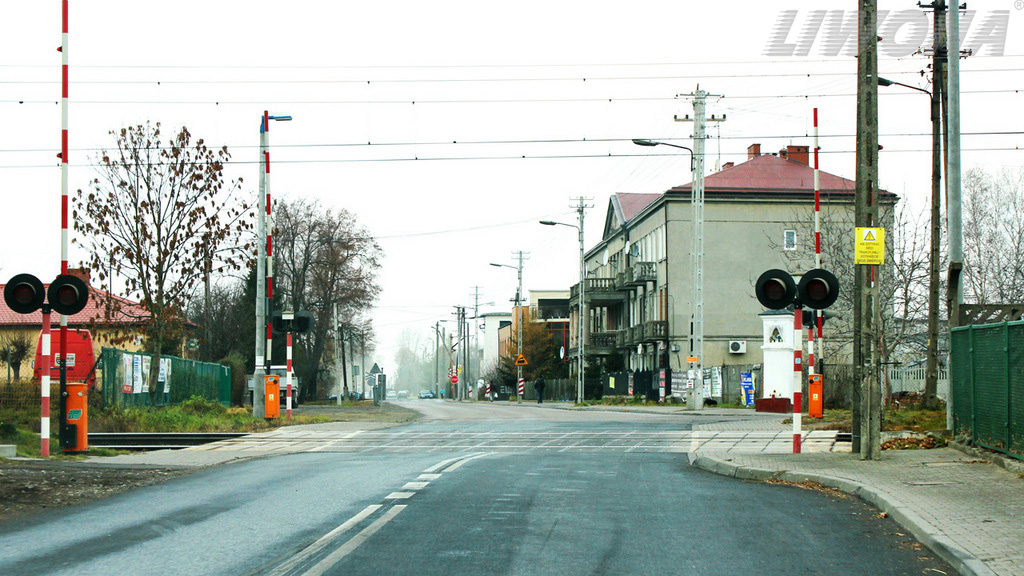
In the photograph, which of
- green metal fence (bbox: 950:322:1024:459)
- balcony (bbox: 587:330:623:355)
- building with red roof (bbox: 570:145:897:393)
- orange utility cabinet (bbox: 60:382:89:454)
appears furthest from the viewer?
balcony (bbox: 587:330:623:355)

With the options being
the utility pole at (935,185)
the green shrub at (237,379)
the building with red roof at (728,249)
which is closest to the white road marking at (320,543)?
the utility pole at (935,185)

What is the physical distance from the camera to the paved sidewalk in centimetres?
704

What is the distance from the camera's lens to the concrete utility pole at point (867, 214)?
44.1ft

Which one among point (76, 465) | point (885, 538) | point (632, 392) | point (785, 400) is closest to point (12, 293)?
point (76, 465)

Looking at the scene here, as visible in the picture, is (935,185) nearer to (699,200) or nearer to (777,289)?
(777,289)

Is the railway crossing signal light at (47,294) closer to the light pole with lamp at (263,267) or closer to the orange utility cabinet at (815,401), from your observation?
the light pole with lamp at (263,267)

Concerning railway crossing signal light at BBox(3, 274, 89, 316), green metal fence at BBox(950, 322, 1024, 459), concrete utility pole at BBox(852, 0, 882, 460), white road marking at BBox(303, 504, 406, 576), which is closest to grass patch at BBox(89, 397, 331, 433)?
railway crossing signal light at BBox(3, 274, 89, 316)

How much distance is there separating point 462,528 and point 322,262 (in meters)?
56.2

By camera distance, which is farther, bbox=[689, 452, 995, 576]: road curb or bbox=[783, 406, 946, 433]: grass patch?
bbox=[783, 406, 946, 433]: grass patch

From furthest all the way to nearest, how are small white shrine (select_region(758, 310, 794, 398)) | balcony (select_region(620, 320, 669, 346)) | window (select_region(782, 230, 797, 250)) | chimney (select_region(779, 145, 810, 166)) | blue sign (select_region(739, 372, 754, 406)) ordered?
chimney (select_region(779, 145, 810, 166)), balcony (select_region(620, 320, 669, 346)), window (select_region(782, 230, 797, 250)), blue sign (select_region(739, 372, 754, 406)), small white shrine (select_region(758, 310, 794, 398))

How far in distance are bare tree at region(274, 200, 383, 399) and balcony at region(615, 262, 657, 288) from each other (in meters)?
15.7

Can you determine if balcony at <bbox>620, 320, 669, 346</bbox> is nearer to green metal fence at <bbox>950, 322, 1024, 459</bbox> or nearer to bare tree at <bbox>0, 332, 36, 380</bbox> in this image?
bare tree at <bbox>0, 332, 36, 380</bbox>

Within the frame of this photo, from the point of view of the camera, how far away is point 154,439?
20.7 metres

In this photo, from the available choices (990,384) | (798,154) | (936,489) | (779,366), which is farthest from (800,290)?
(798,154)
